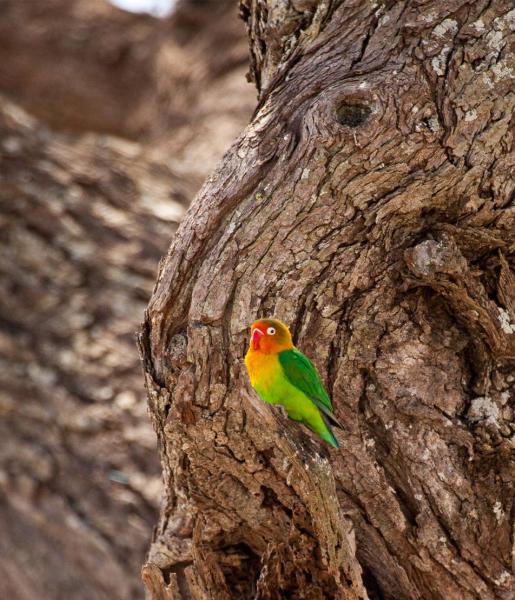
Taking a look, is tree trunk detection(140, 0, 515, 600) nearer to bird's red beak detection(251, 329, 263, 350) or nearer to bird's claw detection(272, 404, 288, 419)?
bird's claw detection(272, 404, 288, 419)

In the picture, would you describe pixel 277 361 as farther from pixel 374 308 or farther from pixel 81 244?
pixel 81 244

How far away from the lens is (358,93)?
6.95 ft

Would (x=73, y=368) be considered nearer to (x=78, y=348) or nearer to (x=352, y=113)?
(x=78, y=348)

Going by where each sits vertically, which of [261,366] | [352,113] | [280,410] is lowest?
[280,410]

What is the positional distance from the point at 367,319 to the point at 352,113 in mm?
570

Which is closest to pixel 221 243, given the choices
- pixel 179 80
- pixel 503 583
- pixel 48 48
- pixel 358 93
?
pixel 358 93

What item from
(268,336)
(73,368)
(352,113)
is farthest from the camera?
(73,368)

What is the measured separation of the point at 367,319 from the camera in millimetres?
2150

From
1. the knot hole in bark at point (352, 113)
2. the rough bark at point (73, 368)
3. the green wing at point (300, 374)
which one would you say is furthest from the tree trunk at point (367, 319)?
the rough bark at point (73, 368)

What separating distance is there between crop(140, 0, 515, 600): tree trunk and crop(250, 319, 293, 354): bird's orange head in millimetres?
166

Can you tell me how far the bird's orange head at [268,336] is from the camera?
1.85 metres

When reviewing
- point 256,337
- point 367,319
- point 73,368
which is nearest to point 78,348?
point 73,368

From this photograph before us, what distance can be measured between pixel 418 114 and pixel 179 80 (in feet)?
14.5

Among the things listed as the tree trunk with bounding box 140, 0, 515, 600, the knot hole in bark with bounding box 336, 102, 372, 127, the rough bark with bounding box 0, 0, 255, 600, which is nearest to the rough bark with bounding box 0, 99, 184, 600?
the rough bark with bounding box 0, 0, 255, 600
